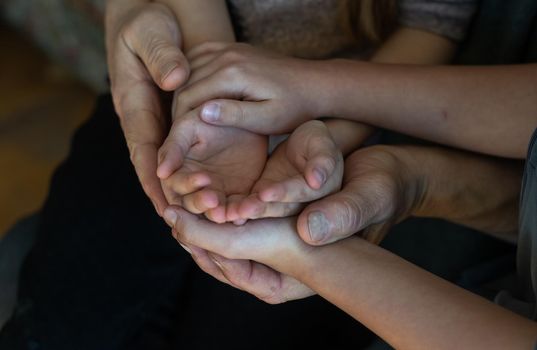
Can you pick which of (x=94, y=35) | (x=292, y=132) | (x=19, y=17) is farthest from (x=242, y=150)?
(x=19, y=17)

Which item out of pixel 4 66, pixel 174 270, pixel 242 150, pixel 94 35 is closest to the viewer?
pixel 242 150

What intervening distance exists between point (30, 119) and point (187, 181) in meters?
1.28

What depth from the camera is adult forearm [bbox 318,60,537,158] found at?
0.77 m

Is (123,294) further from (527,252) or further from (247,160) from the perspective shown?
(527,252)

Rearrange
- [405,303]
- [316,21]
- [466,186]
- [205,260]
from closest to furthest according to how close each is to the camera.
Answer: [405,303]
[205,260]
[466,186]
[316,21]

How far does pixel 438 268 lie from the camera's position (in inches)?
38.4

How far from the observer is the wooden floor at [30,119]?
1.64 metres

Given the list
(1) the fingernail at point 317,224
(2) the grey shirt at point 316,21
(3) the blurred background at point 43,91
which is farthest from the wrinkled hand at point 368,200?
(3) the blurred background at point 43,91

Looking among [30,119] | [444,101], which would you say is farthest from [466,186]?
[30,119]

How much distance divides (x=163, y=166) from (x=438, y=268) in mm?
491

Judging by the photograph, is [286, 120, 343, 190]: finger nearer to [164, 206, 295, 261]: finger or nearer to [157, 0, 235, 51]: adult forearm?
[164, 206, 295, 261]: finger

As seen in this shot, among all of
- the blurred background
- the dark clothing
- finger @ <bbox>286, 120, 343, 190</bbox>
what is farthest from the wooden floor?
the dark clothing

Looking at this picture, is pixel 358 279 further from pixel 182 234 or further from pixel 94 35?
pixel 94 35

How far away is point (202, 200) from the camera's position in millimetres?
644
